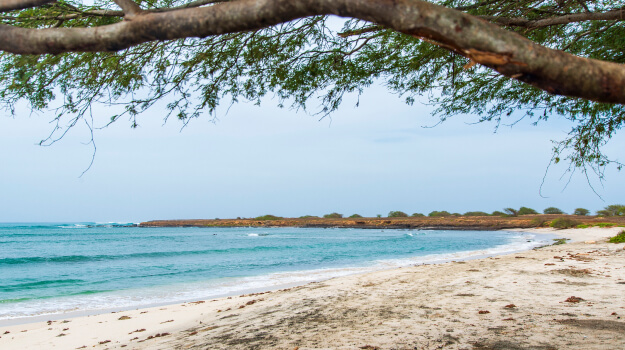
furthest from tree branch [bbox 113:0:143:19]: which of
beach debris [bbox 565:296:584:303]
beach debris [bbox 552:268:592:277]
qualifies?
beach debris [bbox 552:268:592:277]

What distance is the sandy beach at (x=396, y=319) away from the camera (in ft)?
15.7

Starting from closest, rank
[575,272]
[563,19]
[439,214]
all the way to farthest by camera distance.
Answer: [563,19] → [575,272] → [439,214]

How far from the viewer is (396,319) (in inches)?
232

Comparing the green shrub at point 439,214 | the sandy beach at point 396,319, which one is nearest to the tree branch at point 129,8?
the sandy beach at point 396,319

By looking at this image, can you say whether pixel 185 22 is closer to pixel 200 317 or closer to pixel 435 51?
pixel 435 51

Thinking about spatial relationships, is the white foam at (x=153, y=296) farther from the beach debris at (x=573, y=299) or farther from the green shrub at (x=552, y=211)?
the green shrub at (x=552, y=211)

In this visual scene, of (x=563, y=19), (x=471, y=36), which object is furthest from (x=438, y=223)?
(x=471, y=36)

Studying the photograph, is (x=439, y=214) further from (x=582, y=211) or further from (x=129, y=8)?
(x=129, y=8)

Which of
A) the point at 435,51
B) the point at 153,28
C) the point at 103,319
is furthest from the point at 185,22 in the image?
the point at 103,319

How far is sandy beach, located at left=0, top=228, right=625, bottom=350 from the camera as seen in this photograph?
15.7 feet

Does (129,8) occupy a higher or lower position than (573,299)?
higher

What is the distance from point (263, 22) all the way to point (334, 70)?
13.4ft

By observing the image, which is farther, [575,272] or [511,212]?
[511,212]

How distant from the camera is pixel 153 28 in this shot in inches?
92.4
